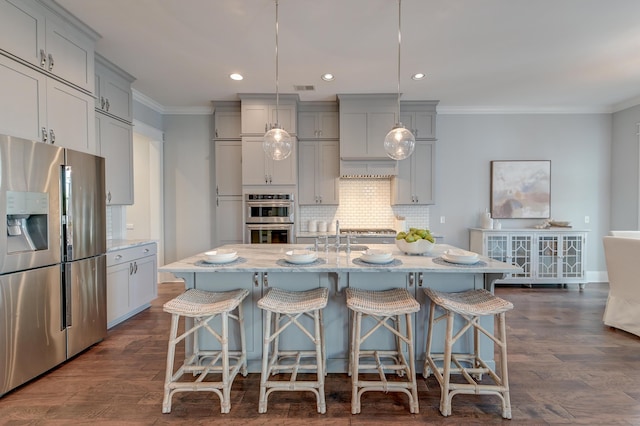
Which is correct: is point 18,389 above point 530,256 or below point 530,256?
below

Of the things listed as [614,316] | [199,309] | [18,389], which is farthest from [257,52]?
[614,316]

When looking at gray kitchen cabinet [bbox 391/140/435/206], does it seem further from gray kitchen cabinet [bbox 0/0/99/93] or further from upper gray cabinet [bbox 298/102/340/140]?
gray kitchen cabinet [bbox 0/0/99/93]

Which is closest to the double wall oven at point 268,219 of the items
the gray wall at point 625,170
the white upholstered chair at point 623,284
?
the white upholstered chair at point 623,284

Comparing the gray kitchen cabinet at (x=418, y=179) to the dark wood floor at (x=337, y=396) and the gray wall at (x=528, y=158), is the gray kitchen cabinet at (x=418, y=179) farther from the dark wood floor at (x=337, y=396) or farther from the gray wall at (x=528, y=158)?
the dark wood floor at (x=337, y=396)

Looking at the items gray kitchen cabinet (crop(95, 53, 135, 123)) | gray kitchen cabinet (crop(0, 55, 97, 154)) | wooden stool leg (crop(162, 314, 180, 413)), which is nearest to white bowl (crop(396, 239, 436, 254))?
wooden stool leg (crop(162, 314, 180, 413))

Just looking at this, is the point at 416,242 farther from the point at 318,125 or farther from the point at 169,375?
the point at 318,125

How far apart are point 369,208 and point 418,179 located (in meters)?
0.88

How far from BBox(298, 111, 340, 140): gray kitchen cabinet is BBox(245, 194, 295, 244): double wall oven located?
1.11 m

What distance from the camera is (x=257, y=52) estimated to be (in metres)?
3.12

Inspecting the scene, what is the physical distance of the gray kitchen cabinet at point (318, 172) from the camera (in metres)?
4.65

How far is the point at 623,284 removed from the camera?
3.07 metres

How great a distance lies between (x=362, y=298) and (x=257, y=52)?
105 inches

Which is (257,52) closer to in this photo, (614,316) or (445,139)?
(445,139)

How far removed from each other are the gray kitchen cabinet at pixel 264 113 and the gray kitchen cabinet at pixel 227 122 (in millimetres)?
323
